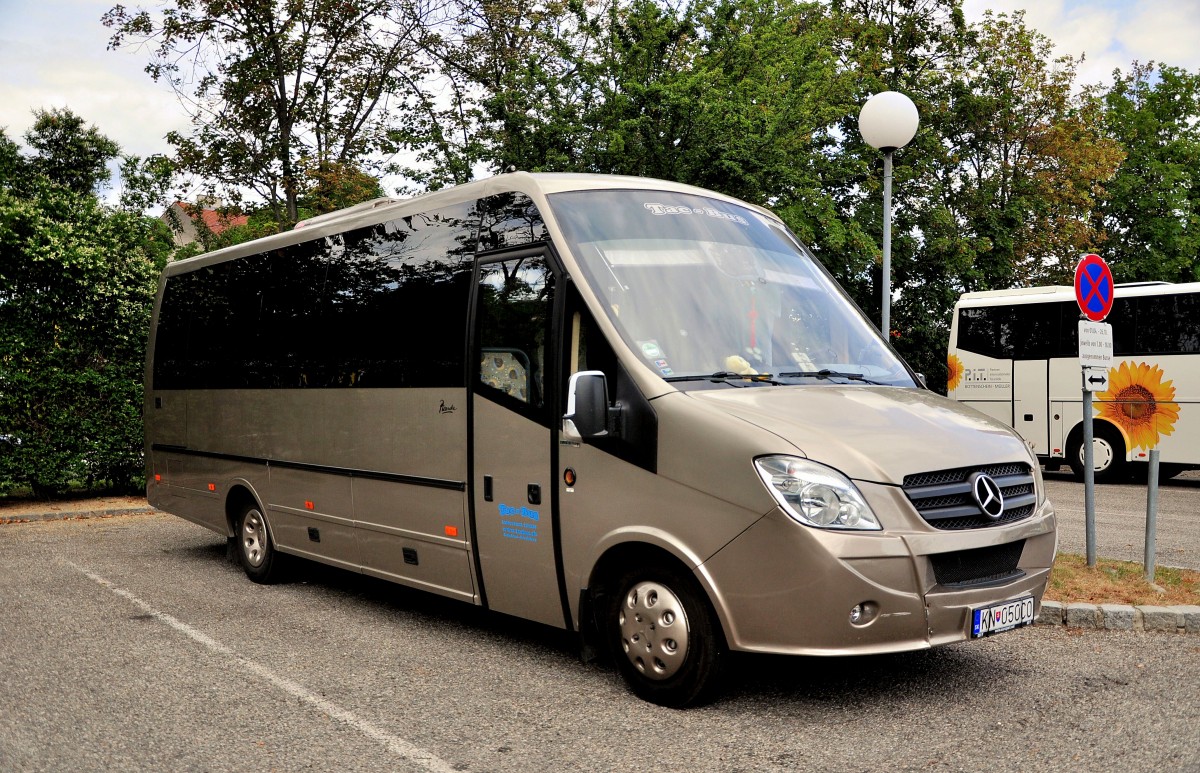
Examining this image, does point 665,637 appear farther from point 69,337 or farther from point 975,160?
point 975,160

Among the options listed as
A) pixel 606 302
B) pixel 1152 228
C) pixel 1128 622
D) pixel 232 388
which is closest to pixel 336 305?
pixel 232 388

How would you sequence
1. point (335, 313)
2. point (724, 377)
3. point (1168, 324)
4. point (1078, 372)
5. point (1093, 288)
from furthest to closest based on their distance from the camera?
Answer: point (1078, 372) → point (1168, 324) → point (1093, 288) → point (335, 313) → point (724, 377)

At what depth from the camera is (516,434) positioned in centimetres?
605

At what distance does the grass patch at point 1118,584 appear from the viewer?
725 cm

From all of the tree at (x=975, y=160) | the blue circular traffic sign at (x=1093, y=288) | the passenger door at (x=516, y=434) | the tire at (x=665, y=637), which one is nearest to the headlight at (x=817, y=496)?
the tire at (x=665, y=637)

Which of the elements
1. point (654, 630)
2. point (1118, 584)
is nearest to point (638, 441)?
point (654, 630)

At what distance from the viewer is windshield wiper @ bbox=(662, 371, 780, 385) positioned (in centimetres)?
537

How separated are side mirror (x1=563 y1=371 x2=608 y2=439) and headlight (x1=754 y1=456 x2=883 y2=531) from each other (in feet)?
3.02

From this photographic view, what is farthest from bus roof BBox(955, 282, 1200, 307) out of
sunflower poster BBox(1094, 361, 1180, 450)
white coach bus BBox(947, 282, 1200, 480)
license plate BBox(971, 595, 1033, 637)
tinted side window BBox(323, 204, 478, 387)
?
license plate BBox(971, 595, 1033, 637)

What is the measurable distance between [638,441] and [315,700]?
2.09 meters

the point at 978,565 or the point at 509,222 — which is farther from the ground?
the point at 509,222

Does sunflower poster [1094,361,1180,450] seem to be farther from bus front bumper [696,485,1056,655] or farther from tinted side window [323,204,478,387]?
bus front bumper [696,485,1056,655]

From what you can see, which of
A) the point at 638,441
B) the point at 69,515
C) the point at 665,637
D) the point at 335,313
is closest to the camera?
the point at 665,637

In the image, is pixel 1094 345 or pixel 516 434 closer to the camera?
pixel 516 434
